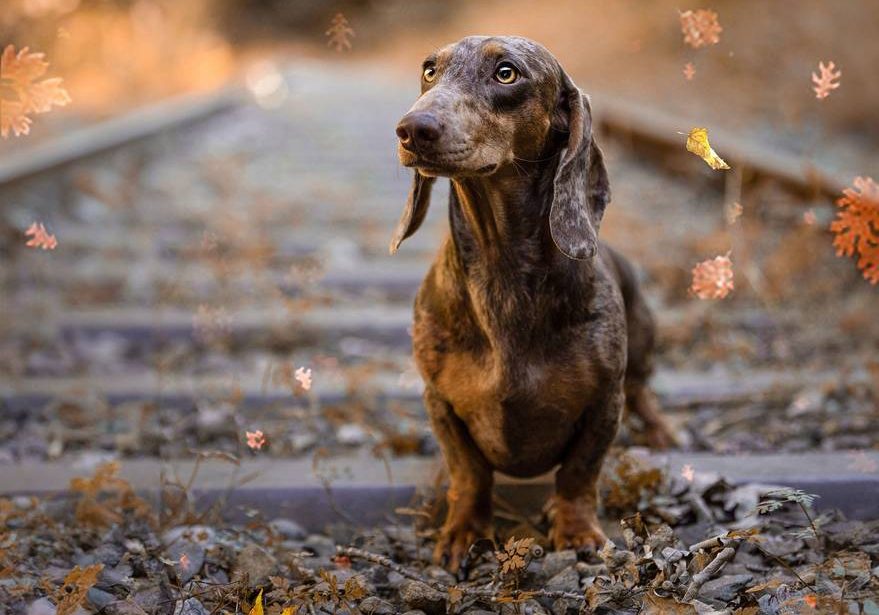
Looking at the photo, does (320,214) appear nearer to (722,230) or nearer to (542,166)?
(722,230)

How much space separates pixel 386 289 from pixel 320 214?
1711 millimetres

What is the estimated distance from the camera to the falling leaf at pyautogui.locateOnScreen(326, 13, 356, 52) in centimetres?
231

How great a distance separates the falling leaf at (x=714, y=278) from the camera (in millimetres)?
2594

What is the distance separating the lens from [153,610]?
2.09m

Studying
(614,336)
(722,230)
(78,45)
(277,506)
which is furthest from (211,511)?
(78,45)

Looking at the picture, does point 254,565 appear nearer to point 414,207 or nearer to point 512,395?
point 512,395

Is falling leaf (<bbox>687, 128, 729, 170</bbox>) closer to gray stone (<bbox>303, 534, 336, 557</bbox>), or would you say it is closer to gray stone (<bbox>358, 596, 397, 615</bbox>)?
gray stone (<bbox>358, 596, 397, 615</bbox>)

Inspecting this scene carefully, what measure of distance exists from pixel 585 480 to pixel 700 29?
3.71ft

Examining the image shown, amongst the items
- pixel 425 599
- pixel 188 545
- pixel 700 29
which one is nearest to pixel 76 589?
pixel 188 545

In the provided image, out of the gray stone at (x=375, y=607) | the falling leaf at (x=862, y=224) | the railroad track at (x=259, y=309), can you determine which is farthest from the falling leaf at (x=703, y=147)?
the gray stone at (x=375, y=607)

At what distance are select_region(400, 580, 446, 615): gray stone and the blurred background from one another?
0.62 metres

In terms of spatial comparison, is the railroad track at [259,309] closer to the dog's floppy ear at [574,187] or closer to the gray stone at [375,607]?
the gray stone at [375,607]

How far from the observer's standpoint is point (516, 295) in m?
2.31

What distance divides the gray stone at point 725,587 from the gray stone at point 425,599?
0.54 metres
